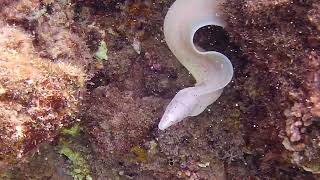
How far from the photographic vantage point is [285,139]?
3295 millimetres

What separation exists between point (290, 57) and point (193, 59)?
0.96m

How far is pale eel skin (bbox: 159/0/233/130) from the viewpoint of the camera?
3682 mm

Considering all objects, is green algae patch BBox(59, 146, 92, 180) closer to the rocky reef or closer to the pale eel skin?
the rocky reef

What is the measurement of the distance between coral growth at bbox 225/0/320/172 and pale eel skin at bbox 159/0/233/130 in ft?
1.06

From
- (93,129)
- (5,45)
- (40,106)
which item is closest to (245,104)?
(93,129)

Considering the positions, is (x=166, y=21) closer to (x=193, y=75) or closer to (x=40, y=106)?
(x=193, y=75)

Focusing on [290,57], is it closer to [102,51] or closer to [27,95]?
[102,51]

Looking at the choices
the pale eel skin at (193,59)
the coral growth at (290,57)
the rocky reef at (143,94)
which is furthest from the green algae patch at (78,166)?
the coral growth at (290,57)

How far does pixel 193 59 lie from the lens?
3854 mm

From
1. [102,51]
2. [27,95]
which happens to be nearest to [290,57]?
[102,51]

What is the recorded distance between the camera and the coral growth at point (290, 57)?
3006mm

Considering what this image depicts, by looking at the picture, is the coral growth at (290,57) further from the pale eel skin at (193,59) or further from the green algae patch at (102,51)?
the green algae patch at (102,51)

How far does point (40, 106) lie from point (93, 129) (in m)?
0.93

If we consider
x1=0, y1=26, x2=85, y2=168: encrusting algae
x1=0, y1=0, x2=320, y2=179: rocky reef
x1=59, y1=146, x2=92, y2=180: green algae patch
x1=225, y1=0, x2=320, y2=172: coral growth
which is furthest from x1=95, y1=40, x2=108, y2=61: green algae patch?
x1=225, y1=0, x2=320, y2=172: coral growth
